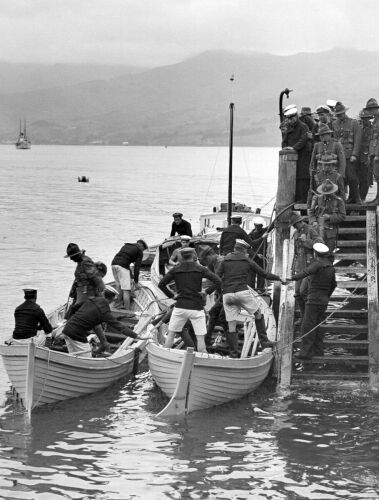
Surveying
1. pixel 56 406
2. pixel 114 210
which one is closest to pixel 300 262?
pixel 56 406

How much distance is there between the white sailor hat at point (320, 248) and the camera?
17000 millimetres

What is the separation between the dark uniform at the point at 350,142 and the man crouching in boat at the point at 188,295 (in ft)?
19.1

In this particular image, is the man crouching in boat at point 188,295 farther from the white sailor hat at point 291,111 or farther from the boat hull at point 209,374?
the white sailor hat at point 291,111

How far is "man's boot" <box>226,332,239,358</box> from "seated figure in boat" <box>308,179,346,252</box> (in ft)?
10.3

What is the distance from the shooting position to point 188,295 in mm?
16328

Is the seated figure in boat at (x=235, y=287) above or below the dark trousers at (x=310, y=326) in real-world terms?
above

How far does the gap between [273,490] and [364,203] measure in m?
9.48

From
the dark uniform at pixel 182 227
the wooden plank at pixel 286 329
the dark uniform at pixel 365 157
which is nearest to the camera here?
the wooden plank at pixel 286 329

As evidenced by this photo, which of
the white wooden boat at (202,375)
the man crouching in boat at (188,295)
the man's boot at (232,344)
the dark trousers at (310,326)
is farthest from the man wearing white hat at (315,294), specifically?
the man crouching in boat at (188,295)

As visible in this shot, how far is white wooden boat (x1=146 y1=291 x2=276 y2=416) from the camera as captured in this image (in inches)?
608

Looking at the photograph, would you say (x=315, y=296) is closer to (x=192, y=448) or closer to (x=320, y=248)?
(x=320, y=248)

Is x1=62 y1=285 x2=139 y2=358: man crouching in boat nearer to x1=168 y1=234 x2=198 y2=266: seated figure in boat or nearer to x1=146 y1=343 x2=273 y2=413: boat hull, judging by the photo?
x1=146 y1=343 x2=273 y2=413: boat hull

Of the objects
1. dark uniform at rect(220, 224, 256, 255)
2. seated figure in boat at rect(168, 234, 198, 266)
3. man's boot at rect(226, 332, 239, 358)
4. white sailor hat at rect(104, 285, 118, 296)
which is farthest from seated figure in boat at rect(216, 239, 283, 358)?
white sailor hat at rect(104, 285, 118, 296)

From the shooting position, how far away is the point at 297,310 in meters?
19.4
